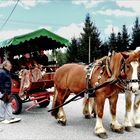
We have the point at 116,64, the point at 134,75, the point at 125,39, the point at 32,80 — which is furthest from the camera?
the point at 125,39

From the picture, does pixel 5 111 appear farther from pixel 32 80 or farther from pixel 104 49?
pixel 104 49

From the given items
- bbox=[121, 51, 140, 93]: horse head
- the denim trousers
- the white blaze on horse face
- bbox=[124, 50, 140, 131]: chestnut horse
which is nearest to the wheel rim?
the denim trousers

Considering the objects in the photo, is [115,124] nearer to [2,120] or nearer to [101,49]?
[2,120]

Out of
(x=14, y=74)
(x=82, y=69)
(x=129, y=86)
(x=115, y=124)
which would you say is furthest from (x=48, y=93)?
(x=129, y=86)

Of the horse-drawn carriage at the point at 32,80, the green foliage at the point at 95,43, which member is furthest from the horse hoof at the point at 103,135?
the green foliage at the point at 95,43

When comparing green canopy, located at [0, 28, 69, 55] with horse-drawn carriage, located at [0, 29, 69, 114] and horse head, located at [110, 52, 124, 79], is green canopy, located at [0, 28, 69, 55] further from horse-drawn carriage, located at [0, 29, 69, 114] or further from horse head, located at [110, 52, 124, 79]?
horse head, located at [110, 52, 124, 79]

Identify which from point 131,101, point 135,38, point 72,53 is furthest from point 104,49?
point 131,101

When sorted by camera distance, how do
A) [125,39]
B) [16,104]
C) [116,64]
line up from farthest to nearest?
[125,39] → [16,104] → [116,64]

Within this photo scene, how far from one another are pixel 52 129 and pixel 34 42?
411 centimetres

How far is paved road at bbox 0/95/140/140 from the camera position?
23.7ft

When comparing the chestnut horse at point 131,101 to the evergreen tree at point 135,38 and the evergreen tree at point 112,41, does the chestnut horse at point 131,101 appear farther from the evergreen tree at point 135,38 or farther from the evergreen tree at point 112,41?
the evergreen tree at point 112,41

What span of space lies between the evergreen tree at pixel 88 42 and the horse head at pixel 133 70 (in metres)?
41.3

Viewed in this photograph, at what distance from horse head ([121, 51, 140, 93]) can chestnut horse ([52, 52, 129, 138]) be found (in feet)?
0.72

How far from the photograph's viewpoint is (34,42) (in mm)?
11461
